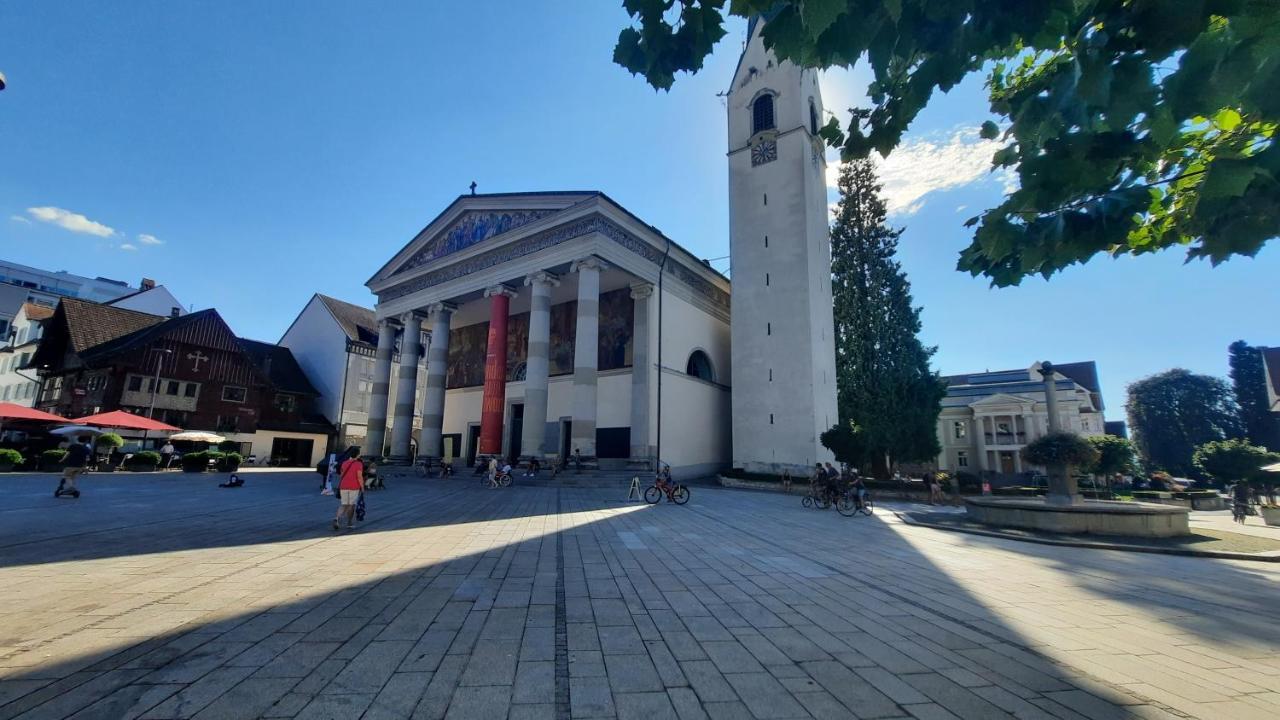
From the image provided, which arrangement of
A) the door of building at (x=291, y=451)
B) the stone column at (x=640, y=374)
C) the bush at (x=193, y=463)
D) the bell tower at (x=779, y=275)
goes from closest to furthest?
the stone column at (x=640, y=374) → the bush at (x=193, y=463) → the bell tower at (x=779, y=275) → the door of building at (x=291, y=451)

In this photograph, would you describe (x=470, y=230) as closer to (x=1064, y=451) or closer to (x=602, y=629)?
(x=1064, y=451)

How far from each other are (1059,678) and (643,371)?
24014mm

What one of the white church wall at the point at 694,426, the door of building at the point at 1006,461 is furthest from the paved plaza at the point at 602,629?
the door of building at the point at 1006,461

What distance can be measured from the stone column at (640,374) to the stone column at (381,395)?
16.7 metres

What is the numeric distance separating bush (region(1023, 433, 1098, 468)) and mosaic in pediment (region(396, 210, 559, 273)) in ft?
73.9

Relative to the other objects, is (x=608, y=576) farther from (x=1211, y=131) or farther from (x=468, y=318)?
(x=468, y=318)

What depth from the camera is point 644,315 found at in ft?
92.3

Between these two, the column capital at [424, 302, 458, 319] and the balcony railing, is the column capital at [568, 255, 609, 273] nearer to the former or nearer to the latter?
the column capital at [424, 302, 458, 319]

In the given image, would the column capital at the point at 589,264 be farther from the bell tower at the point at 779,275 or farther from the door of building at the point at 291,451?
the door of building at the point at 291,451

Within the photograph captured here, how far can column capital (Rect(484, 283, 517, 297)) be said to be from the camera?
93.4 ft

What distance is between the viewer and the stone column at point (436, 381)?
28.8 meters

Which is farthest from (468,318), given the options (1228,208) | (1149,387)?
(1149,387)

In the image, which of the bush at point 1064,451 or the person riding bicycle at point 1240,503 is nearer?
the bush at point 1064,451

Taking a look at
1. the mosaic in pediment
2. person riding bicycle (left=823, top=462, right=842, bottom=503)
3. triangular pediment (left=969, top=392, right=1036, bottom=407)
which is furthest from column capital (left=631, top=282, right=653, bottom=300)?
triangular pediment (left=969, top=392, right=1036, bottom=407)
